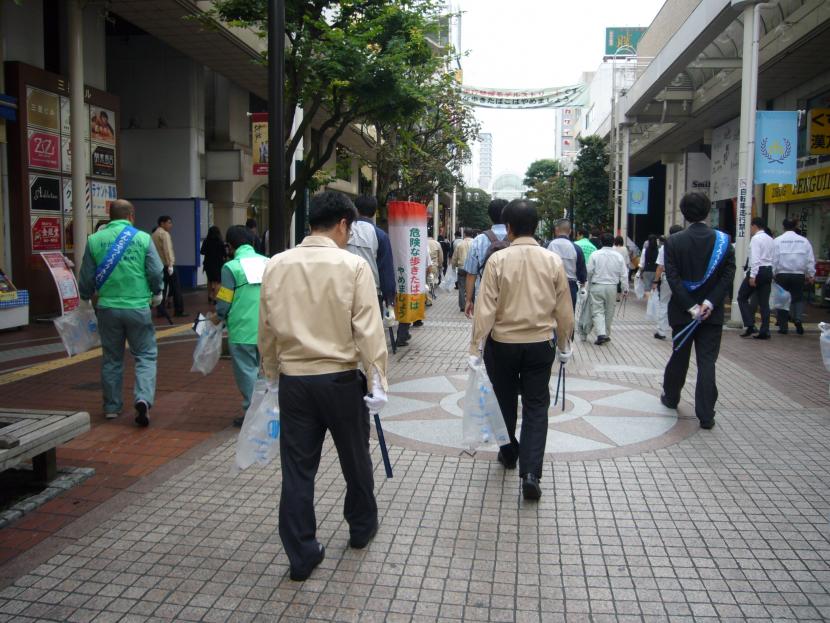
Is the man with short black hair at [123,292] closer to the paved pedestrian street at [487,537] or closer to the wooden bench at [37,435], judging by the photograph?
the paved pedestrian street at [487,537]

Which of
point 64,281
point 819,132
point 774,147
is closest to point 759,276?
point 774,147

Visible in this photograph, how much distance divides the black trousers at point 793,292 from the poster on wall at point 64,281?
433 inches

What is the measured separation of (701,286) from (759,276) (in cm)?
633

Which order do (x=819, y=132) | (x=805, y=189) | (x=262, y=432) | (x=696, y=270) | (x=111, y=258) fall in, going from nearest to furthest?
(x=262, y=432)
(x=111, y=258)
(x=696, y=270)
(x=819, y=132)
(x=805, y=189)

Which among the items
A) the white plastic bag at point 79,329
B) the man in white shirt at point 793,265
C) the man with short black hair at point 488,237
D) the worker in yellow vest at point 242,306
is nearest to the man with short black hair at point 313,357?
the worker in yellow vest at point 242,306

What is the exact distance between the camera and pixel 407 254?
10969mm

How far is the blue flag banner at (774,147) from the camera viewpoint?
13125 mm

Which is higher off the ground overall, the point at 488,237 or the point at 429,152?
the point at 429,152

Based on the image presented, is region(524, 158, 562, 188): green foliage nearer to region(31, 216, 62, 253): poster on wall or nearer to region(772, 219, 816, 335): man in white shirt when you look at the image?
region(772, 219, 816, 335): man in white shirt

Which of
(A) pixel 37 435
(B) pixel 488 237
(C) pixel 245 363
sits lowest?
(A) pixel 37 435

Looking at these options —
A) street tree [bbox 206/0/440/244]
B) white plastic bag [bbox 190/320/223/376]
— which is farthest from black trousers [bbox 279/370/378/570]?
street tree [bbox 206/0/440/244]

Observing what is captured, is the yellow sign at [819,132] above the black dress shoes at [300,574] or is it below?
above

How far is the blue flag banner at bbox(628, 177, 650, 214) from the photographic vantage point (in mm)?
26312

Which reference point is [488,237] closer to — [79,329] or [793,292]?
[79,329]
